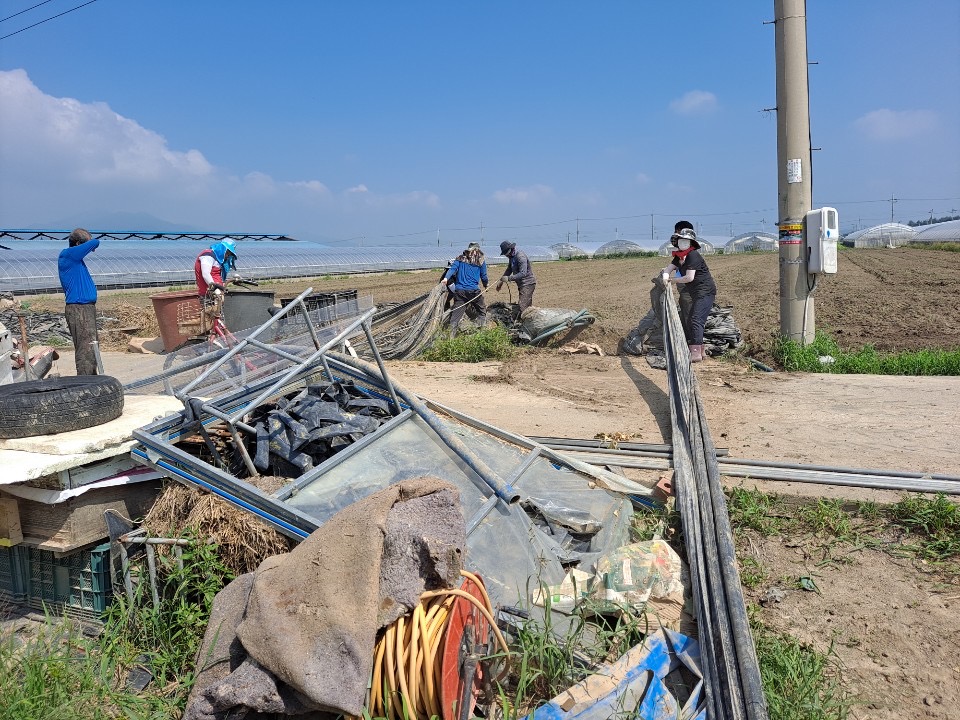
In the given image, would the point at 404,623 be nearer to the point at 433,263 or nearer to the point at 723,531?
the point at 723,531

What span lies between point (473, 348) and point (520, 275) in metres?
2.43

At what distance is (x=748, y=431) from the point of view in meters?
6.29

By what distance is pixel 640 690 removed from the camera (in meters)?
2.87

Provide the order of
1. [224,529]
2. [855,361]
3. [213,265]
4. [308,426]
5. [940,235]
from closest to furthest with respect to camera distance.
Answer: [224,529], [308,426], [855,361], [213,265], [940,235]

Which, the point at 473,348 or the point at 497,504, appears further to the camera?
the point at 473,348

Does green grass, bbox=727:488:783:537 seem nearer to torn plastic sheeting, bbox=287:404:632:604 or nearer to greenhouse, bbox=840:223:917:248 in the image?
torn plastic sheeting, bbox=287:404:632:604

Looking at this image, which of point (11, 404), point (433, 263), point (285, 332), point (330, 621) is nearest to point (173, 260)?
A: point (433, 263)

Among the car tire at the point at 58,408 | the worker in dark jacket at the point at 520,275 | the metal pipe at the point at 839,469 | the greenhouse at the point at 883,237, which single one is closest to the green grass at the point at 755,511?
the metal pipe at the point at 839,469

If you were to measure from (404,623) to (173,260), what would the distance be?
109 feet

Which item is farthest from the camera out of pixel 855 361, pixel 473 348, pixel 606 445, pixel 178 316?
pixel 178 316

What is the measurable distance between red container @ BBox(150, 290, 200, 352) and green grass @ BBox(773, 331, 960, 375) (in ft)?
27.9

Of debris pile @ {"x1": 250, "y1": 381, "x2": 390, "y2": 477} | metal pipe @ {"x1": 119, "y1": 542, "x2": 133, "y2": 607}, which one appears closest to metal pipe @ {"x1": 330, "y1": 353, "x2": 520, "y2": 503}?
debris pile @ {"x1": 250, "y1": 381, "x2": 390, "y2": 477}

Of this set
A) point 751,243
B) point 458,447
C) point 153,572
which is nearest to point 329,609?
point 153,572

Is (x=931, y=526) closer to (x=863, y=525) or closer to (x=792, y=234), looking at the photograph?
(x=863, y=525)
